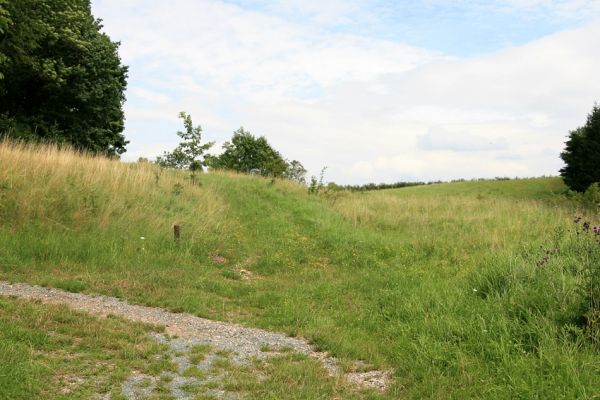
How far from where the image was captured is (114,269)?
9062 millimetres

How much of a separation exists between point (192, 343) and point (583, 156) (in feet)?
113

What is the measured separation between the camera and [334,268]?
11562 millimetres

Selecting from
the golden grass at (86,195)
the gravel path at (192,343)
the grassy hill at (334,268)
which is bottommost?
the gravel path at (192,343)

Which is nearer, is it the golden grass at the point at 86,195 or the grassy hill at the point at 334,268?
the grassy hill at the point at 334,268

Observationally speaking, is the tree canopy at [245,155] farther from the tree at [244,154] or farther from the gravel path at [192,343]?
the gravel path at [192,343]

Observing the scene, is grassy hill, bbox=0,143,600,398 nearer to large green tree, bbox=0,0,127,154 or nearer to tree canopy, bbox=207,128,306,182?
large green tree, bbox=0,0,127,154

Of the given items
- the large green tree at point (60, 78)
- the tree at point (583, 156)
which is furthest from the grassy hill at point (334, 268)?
the tree at point (583, 156)

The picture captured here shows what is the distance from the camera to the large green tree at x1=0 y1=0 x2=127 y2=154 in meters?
18.1

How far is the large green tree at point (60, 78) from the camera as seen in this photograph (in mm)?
18062

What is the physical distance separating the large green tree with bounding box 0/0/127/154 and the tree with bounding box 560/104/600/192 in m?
30.0

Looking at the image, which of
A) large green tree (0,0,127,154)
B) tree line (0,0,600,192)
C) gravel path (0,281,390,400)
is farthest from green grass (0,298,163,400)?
large green tree (0,0,127,154)

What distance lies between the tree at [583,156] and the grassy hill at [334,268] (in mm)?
17185

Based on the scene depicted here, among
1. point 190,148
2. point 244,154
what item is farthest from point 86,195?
point 244,154

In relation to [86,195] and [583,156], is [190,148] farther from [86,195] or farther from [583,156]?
[583,156]
